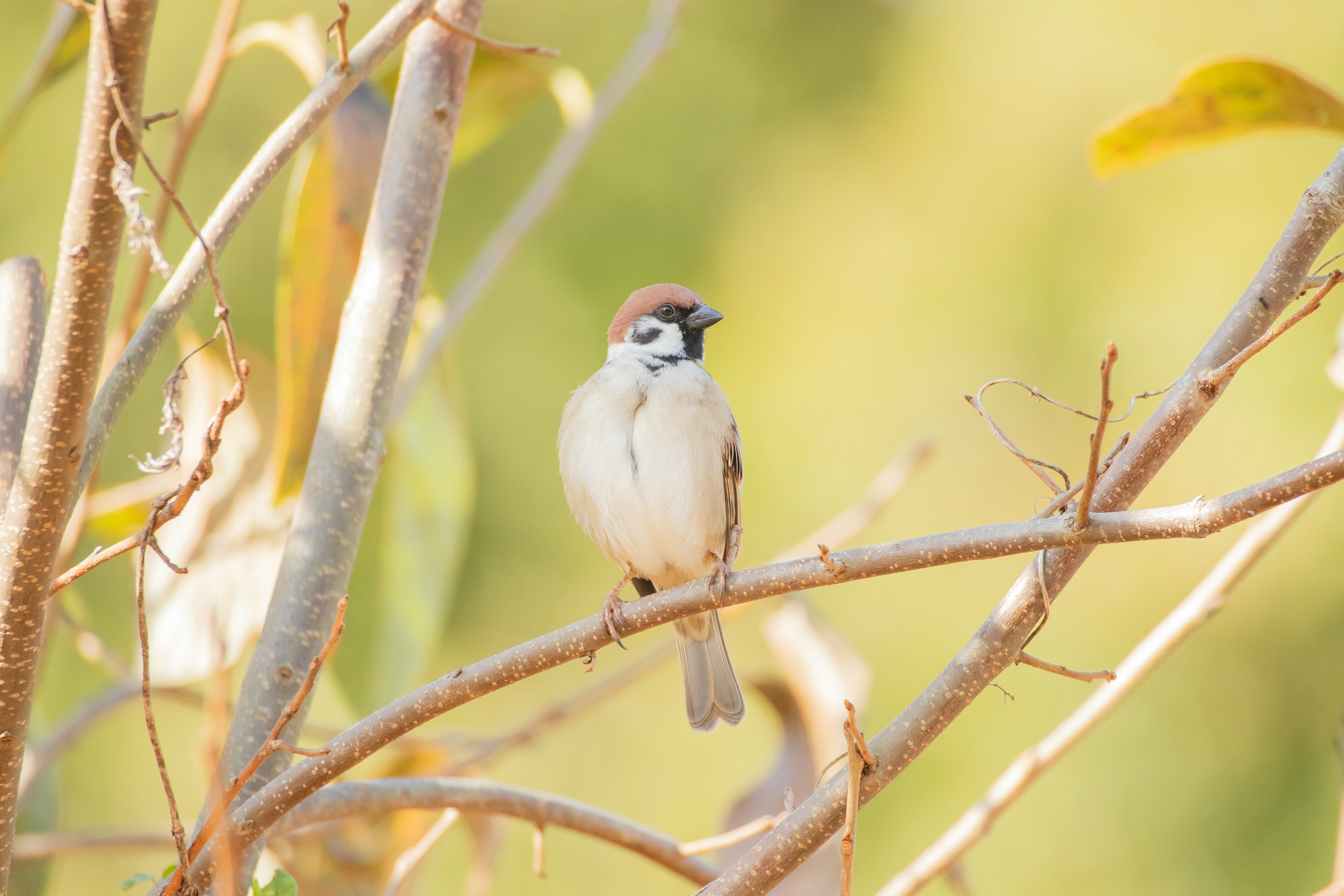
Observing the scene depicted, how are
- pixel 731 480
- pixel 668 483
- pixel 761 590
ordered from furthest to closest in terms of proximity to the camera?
pixel 731 480, pixel 668 483, pixel 761 590

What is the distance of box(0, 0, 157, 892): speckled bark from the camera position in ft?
3.14

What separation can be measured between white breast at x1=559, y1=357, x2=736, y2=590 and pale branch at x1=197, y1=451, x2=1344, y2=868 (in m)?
0.95

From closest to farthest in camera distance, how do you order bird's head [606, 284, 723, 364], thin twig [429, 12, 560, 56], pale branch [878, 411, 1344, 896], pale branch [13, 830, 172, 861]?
thin twig [429, 12, 560, 56], pale branch [878, 411, 1344, 896], pale branch [13, 830, 172, 861], bird's head [606, 284, 723, 364]

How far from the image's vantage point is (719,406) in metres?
2.29

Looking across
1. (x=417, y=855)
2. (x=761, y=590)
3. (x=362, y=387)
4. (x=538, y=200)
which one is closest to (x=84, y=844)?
(x=417, y=855)

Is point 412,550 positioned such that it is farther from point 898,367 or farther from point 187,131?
point 898,367

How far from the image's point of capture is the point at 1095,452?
88cm

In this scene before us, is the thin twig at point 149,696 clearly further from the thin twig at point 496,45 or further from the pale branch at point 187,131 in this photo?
the pale branch at point 187,131

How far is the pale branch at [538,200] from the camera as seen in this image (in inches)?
79.0

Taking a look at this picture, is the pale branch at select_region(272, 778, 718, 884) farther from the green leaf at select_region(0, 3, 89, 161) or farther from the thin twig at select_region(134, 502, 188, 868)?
the green leaf at select_region(0, 3, 89, 161)

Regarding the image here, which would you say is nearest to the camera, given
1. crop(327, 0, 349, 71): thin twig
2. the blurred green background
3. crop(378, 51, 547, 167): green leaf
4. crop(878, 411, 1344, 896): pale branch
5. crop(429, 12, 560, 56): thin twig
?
crop(327, 0, 349, 71): thin twig

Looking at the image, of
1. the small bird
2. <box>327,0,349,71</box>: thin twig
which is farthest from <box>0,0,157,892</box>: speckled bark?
the small bird

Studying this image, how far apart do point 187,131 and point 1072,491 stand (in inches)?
58.7

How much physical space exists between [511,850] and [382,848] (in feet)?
11.0
